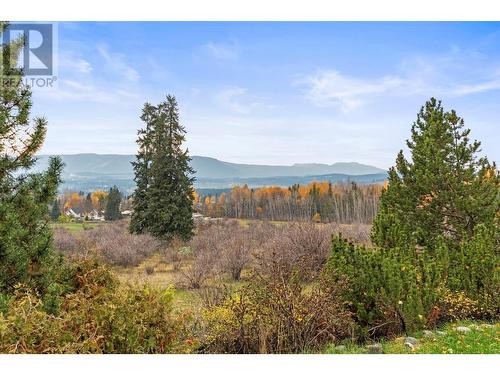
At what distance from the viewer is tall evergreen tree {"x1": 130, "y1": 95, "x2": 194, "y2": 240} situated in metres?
19.8

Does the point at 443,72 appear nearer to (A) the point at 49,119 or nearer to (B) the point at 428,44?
(B) the point at 428,44

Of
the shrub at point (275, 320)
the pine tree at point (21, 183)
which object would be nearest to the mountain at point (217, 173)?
the pine tree at point (21, 183)

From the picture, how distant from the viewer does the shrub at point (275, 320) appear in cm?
449

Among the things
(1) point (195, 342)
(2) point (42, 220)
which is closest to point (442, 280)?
(1) point (195, 342)

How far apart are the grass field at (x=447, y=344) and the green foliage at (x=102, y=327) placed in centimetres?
192

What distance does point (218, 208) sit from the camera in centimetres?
3712

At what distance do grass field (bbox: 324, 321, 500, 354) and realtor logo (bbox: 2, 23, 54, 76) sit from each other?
517cm

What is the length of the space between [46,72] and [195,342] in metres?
4.43

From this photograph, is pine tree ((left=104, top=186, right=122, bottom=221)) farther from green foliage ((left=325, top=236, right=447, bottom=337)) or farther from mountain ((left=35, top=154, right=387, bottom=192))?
green foliage ((left=325, top=236, right=447, bottom=337))

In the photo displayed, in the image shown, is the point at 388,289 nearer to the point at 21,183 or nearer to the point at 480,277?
the point at 480,277

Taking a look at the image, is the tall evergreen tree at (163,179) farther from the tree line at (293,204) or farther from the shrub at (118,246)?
the tree line at (293,204)


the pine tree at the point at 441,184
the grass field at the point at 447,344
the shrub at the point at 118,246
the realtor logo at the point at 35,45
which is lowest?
the shrub at the point at 118,246

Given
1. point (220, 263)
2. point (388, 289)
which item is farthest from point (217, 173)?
point (388, 289)

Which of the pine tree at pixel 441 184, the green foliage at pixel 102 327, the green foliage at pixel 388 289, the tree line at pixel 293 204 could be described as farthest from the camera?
the tree line at pixel 293 204
